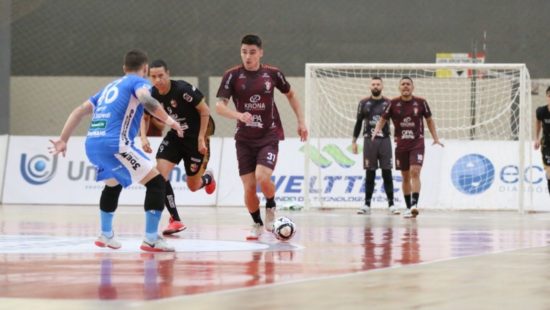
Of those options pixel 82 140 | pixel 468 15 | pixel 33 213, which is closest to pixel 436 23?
pixel 468 15

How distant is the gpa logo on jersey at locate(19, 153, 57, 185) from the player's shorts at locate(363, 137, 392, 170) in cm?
651

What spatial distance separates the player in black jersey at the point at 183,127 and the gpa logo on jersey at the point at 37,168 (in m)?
9.34

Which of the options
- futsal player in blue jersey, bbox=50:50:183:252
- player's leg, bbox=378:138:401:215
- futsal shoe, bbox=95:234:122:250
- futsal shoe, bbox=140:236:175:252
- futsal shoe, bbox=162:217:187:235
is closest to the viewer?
futsal player in blue jersey, bbox=50:50:183:252

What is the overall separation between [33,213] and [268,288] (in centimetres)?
1214

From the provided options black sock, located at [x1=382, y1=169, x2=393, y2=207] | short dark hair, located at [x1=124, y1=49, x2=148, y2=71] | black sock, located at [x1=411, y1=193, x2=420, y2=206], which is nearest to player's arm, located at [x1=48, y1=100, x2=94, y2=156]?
short dark hair, located at [x1=124, y1=49, x2=148, y2=71]

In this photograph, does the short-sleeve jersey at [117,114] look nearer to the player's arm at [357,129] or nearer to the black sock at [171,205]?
the black sock at [171,205]

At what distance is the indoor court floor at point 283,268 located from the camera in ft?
22.2

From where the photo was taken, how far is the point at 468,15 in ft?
98.1

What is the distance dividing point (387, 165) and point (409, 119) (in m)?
1.21

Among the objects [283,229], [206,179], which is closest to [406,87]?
[206,179]

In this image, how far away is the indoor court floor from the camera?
6.78 m

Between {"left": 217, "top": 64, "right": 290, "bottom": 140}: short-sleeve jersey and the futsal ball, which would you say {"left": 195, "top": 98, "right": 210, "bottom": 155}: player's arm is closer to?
{"left": 217, "top": 64, "right": 290, "bottom": 140}: short-sleeve jersey

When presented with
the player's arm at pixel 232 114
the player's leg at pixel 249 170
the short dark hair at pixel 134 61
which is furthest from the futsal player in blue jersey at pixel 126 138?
the player's leg at pixel 249 170

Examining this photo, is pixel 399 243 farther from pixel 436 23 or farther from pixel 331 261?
pixel 436 23
